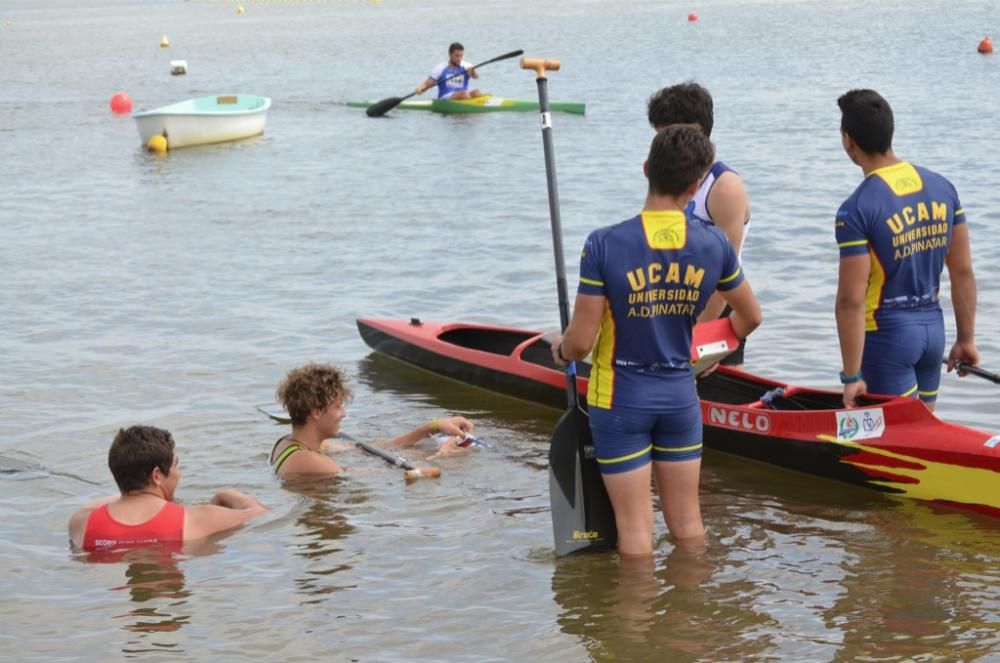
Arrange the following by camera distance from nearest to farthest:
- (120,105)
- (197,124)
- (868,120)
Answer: (868,120), (197,124), (120,105)

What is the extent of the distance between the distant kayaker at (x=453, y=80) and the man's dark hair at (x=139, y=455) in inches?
728

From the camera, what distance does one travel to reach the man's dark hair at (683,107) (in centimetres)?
587

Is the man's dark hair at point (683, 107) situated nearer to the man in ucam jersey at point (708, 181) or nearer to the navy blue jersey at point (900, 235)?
the man in ucam jersey at point (708, 181)

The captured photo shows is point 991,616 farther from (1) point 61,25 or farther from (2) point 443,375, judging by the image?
(1) point 61,25

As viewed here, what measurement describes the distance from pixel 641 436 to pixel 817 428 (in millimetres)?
2173

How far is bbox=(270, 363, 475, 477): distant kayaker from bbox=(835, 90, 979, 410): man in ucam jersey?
262 cm

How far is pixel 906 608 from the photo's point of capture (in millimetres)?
5715

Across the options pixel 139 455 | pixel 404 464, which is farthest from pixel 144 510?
pixel 404 464

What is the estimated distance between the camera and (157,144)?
2164cm

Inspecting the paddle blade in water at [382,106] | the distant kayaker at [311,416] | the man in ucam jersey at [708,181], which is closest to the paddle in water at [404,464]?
the distant kayaker at [311,416]

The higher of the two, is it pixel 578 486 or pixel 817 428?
pixel 578 486

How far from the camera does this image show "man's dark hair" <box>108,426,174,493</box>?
5.97m

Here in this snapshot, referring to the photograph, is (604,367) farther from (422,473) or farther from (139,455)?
(422,473)

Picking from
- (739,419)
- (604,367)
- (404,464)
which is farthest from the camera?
(404,464)
